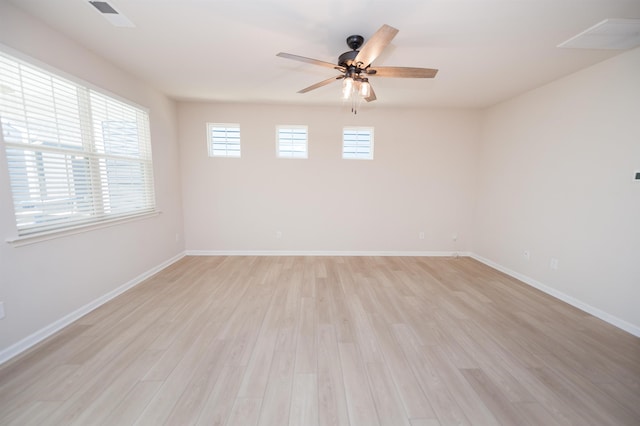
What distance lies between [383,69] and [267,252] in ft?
11.2

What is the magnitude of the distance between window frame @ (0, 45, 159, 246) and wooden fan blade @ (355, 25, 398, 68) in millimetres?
2625

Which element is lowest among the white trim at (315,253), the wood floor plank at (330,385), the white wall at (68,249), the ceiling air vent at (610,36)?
the wood floor plank at (330,385)

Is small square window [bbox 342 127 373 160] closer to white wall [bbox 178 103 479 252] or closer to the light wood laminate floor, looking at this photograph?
white wall [bbox 178 103 479 252]

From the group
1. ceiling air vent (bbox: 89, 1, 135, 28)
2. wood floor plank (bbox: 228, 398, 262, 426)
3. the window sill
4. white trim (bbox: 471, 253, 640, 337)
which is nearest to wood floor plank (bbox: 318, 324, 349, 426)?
wood floor plank (bbox: 228, 398, 262, 426)

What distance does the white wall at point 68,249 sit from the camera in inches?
68.2

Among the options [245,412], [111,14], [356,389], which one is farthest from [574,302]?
[111,14]

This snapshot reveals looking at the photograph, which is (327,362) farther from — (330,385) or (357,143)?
(357,143)

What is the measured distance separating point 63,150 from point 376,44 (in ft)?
9.32

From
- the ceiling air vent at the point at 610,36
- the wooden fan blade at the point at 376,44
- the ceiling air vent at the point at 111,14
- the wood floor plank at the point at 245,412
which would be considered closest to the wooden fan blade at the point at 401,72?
the wooden fan blade at the point at 376,44

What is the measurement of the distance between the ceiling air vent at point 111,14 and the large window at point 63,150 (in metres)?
0.74

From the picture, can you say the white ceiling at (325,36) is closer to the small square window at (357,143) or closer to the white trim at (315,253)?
the small square window at (357,143)

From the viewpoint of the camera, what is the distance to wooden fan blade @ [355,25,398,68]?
1.42 meters

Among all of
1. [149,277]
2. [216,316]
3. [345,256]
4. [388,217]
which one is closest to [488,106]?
[388,217]

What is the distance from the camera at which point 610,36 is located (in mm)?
1943
